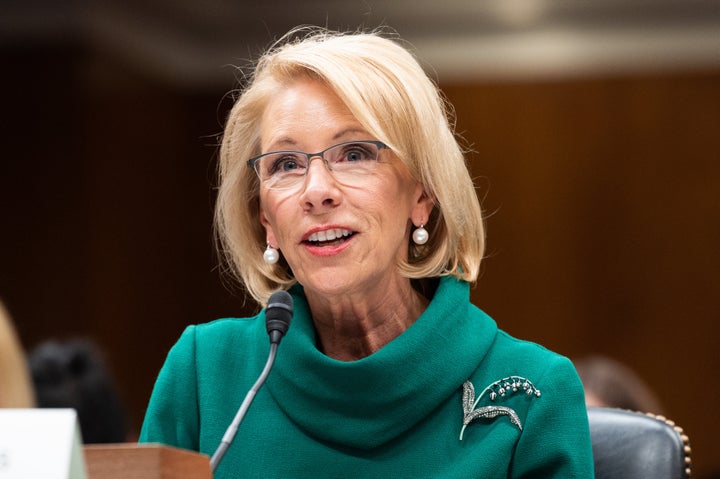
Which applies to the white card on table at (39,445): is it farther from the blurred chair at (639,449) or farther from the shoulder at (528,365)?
the blurred chair at (639,449)

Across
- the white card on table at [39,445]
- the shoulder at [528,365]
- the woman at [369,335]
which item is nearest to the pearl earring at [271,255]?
the woman at [369,335]

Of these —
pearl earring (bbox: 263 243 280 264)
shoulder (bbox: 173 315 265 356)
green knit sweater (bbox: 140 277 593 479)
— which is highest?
pearl earring (bbox: 263 243 280 264)

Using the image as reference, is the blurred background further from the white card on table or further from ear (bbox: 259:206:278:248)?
the white card on table

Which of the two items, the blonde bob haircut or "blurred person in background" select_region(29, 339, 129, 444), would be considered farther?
"blurred person in background" select_region(29, 339, 129, 444)

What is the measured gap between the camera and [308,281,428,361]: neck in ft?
6.63

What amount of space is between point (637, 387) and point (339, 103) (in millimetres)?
2185

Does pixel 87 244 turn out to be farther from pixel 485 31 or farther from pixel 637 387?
pixel 637 387

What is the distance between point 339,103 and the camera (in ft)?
6.25

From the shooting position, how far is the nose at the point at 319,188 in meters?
1.85

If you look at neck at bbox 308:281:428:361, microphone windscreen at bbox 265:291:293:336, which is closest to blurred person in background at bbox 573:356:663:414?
neck at bbox 308:281:428:361

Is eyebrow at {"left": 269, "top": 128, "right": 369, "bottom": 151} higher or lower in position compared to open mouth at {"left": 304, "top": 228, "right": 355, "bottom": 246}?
higher

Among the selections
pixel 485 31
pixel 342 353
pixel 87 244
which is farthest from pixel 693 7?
pixel 342 353

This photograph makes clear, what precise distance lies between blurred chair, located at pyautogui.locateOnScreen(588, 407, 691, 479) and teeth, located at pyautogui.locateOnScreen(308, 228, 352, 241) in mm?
613

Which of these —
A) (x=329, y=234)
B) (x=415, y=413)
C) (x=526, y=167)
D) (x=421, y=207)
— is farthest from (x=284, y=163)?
(x=526, y=167)
